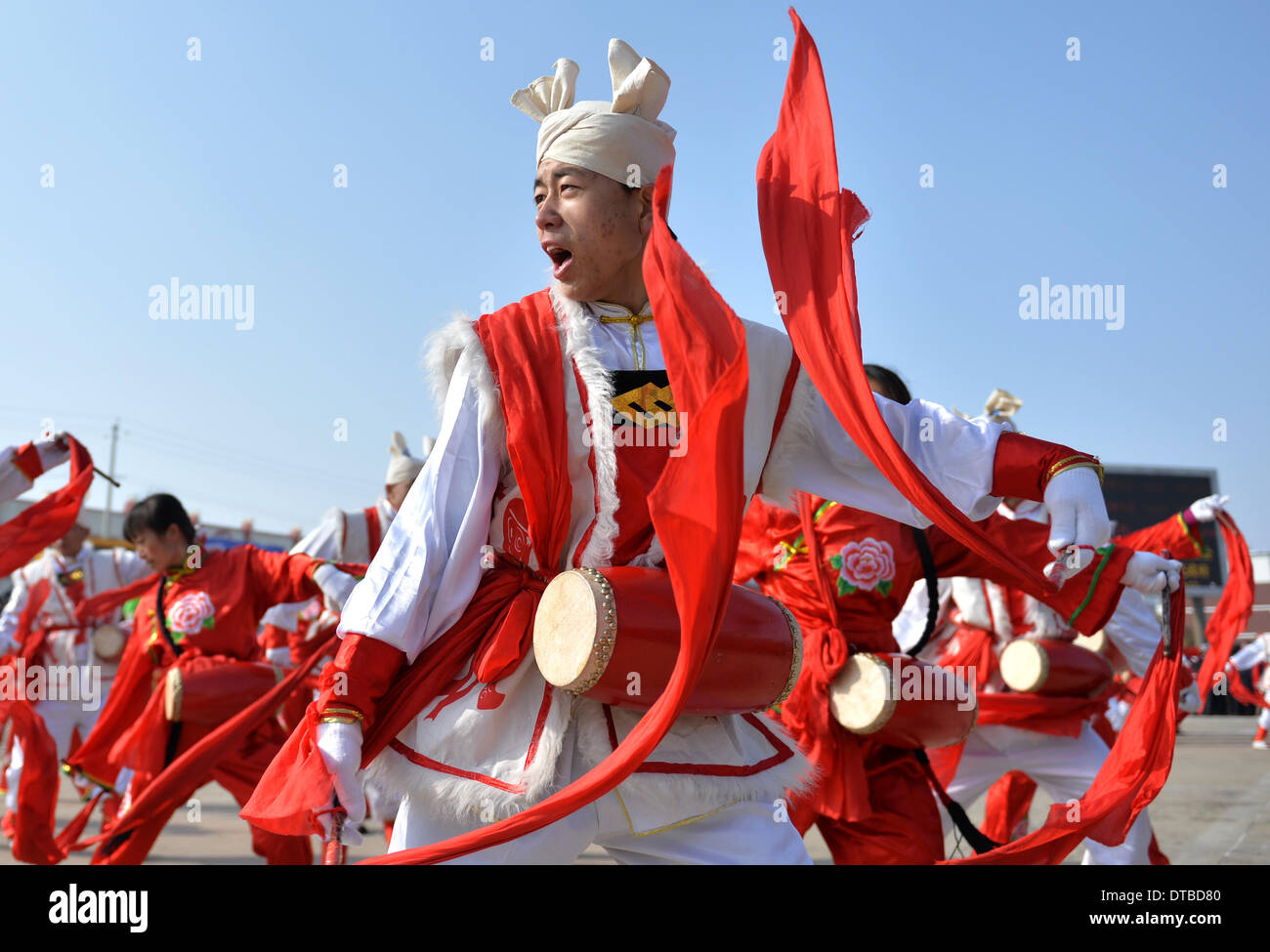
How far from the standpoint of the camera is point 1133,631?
19.5 feet

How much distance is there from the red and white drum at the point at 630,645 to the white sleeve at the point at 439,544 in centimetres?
18

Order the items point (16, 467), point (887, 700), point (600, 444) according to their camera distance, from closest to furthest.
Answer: point (600, 444)
point (887, 700)
point (16, 467)

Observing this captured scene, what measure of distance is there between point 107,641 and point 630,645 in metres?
8.17

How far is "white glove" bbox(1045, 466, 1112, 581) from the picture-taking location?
225 centimetres

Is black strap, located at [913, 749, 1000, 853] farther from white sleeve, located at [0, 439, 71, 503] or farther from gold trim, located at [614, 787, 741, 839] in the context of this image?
white sleeve, located at [0, 439, 71, 503]

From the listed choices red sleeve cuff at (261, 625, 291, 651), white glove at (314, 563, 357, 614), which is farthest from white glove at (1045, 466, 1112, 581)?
red sleeve cuff at (261, 625, 291, 651)

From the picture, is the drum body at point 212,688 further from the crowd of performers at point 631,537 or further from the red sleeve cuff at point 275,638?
the red sleeve cuff at point 275,638

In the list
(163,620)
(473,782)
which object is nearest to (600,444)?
(473,782)

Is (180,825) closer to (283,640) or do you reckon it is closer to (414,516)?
(283,640)

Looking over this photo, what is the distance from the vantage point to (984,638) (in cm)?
581

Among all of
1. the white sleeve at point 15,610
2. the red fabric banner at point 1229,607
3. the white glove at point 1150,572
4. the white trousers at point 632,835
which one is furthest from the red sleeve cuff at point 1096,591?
the white sleeve at point 15,610

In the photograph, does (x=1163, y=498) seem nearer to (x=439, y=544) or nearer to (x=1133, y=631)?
(x=1133, y=631)

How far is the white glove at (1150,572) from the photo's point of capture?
3186 mm

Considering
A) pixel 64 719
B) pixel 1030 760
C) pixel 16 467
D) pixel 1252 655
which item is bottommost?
pixel 1252 655
